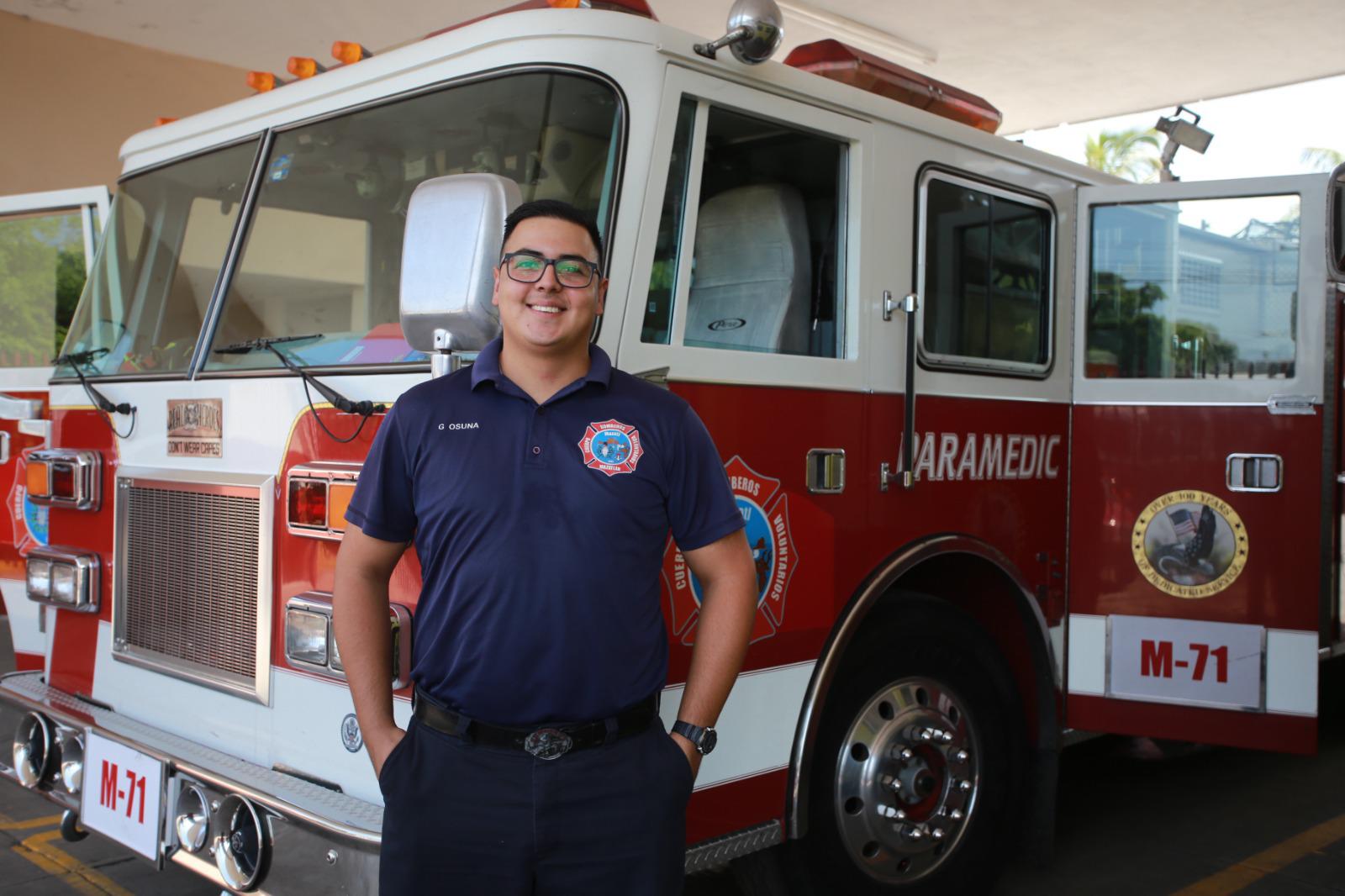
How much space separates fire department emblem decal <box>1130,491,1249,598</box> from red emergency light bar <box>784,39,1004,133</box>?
147 cm

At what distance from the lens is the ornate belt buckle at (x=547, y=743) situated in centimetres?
213

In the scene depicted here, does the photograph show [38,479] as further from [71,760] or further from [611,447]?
[611,447]

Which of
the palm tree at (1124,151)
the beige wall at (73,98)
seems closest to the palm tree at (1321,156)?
the palm tree at (1124,151)

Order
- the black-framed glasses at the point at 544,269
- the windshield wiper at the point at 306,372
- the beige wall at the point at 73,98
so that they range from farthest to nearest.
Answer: the beige wall at the point at 73,98, the windshield wiper at the point at 306,372, the black-framed glasses at the point at 544,269

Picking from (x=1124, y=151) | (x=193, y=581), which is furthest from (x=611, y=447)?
(x=1124, y=151)

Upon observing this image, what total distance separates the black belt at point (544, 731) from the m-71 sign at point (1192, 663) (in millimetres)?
2423

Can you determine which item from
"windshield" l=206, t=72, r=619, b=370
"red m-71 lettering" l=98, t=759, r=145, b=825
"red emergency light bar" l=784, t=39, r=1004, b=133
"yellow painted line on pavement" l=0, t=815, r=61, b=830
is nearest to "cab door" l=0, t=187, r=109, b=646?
"yellow painted line on pavement" l=0, t=815, r=61, b=830

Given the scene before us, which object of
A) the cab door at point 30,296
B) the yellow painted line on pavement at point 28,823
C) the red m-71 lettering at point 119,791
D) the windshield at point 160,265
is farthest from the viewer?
the cab door at point 30,296

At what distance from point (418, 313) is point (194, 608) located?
1.30m

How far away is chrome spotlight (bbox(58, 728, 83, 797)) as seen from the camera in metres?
3.26

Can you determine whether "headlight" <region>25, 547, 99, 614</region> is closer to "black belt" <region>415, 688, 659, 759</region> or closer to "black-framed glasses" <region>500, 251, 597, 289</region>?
"black belt" <region>415, 688, 659, 759</region>

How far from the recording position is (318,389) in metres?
2.87

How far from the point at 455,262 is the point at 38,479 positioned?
2093 mm

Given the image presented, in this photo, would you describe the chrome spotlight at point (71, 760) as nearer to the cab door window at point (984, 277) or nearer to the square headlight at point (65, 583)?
the square headlight at point (65, 583)
